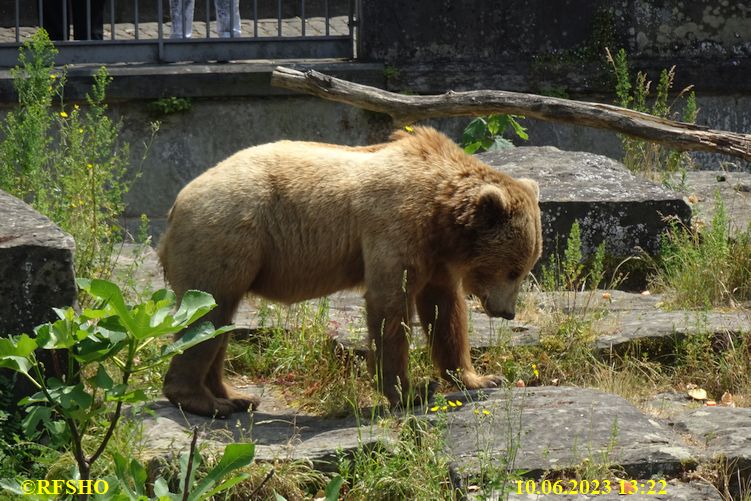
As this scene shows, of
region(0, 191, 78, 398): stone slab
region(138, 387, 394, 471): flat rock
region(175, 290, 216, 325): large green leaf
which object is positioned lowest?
region(138, 387, 394, 471): flat rock

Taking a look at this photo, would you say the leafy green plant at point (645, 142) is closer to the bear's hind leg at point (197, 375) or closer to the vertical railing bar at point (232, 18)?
the vertical railing bar at point (232, 18)

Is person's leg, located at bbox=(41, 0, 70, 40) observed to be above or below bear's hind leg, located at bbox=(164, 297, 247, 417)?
above

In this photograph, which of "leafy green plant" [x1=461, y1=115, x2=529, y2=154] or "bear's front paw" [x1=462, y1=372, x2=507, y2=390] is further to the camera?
"leafy green plant" [x1=461, y1=115, x2=529, y2=154]

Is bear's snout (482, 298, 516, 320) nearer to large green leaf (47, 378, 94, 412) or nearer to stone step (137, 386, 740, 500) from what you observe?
stone step (137, 386, 740, 500)

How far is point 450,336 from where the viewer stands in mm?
6320

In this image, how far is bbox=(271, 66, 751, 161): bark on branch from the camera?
23.6 ft

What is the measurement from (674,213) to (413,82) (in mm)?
3251

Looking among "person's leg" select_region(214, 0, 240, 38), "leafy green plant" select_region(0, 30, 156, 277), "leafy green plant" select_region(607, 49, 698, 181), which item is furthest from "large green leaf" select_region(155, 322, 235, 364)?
"person's leg" select_region(214, 0, 240, 38)

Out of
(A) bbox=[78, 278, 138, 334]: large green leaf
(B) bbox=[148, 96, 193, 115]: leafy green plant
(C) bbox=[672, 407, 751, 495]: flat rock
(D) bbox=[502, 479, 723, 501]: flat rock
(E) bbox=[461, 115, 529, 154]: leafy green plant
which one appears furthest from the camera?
(B) bbox=[148, 96, 193, 115]: leafy green plant

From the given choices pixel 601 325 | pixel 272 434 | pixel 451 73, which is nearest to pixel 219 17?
pixel 451 73

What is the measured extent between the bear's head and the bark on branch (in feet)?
4.72

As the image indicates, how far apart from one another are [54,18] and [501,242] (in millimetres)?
6981

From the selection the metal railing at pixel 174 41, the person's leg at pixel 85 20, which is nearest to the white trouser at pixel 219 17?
the metal railing at pixel 174 41

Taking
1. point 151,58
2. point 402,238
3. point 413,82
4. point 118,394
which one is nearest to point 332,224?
point 402,238
